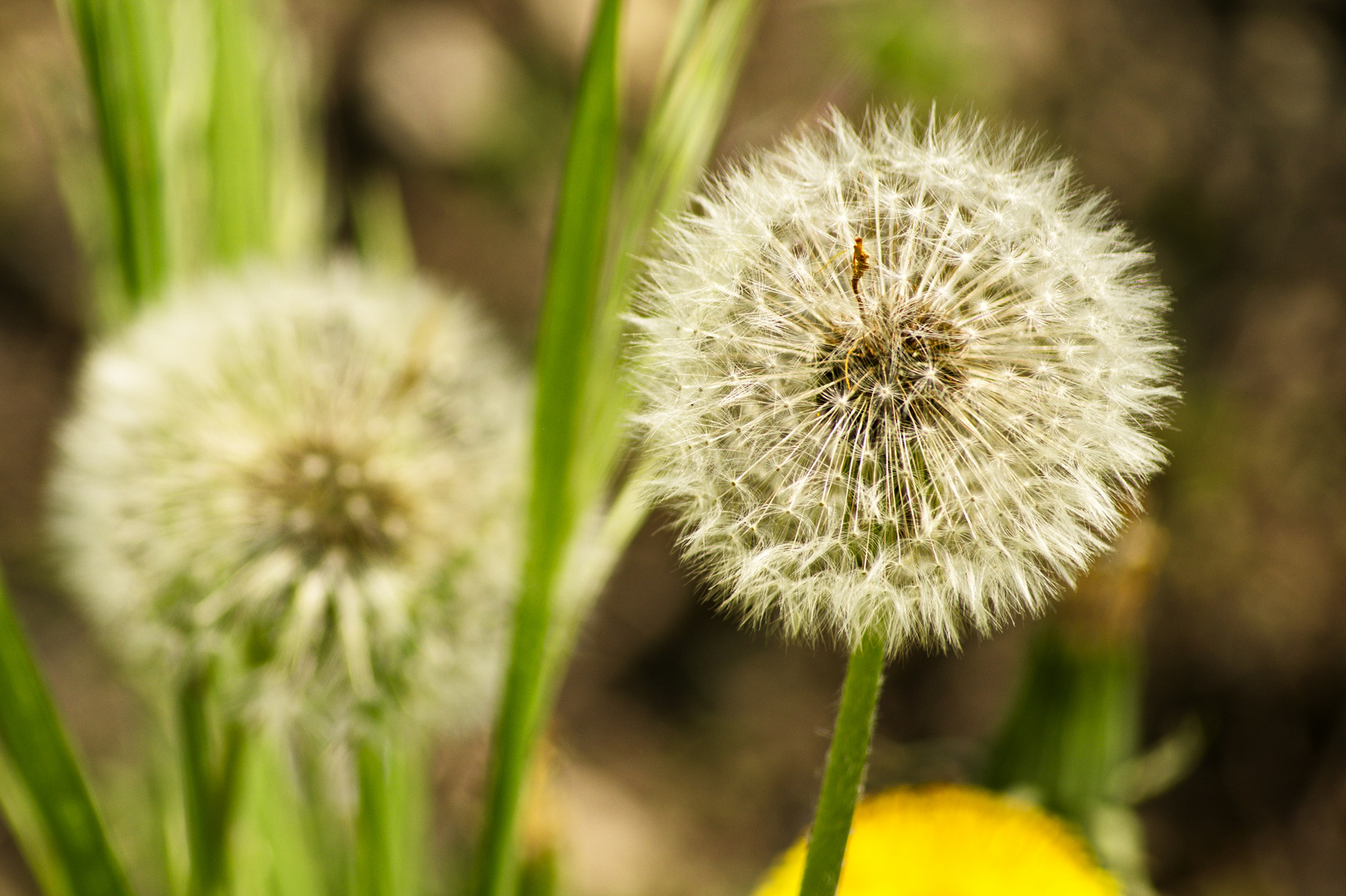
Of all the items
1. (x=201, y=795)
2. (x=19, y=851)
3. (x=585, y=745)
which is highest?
(x=201, y=795)


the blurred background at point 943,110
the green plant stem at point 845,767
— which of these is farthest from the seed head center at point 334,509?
the blurred background at point 943,110

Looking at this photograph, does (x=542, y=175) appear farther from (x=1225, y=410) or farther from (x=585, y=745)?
(x=1225, y=410)

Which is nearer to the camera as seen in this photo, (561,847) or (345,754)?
(345,754)

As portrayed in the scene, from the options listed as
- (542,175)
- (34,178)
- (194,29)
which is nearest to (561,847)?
(194,29)

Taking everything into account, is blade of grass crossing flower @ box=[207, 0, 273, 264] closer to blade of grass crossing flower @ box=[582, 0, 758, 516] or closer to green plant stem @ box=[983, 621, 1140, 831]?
blade of grass crossing flower @ box=[582, 0, 758, 516]

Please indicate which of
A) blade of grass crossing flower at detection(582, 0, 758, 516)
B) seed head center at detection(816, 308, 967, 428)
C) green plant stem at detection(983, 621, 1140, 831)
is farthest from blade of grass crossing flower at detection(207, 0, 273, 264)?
green plant stem at detection(983, 621, 1140, 831)

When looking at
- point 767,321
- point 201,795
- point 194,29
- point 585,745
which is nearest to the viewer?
point 767,321

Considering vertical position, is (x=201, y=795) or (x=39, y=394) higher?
(x=201, y=795)

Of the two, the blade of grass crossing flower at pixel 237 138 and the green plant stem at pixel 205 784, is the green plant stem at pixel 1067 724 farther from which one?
the blade of grass crossing flower at pixel 237 138
